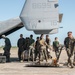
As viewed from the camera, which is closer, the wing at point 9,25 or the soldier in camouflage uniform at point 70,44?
the soldier in camouflage uniform at point 70,44

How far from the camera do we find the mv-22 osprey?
13820mm

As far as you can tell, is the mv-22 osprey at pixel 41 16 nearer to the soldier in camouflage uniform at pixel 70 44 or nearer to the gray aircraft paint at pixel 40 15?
the gray aircraft paint at pixel 40 15

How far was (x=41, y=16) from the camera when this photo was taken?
13953 millimetres

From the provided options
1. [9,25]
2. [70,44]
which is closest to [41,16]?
[70,44]

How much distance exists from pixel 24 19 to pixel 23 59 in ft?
11.7

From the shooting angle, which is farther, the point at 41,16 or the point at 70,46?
the point at 41,16

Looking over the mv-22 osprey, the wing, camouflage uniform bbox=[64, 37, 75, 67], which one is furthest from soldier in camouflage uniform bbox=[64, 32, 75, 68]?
the wing

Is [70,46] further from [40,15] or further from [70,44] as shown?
[40,15]

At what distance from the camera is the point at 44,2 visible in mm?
14172

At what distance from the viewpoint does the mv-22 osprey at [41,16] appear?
13.8 m

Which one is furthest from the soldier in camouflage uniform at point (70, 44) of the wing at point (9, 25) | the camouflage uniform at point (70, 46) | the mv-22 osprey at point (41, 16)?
the wing at point (9, 25)

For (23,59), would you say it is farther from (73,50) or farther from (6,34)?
(73,50)

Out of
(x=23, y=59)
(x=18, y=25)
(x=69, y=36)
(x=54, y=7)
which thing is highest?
(x=54, y=7)

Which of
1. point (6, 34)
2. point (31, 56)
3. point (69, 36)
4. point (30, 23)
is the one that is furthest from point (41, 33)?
point (6, 34)
